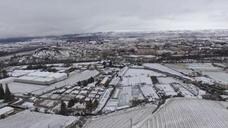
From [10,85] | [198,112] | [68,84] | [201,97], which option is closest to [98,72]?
[68,84]

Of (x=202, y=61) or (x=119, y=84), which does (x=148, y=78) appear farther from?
(x=202, y=61)

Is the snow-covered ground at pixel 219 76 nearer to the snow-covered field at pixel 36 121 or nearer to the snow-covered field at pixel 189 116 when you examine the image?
the snow-covered field at pixel 189 116

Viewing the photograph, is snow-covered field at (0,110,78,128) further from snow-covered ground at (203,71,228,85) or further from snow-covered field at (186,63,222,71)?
snow-covered field at (186,63,222,71)

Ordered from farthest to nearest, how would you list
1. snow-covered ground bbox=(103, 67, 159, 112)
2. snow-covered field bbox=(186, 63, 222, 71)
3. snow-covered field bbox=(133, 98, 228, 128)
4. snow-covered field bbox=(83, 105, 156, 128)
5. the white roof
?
1. snow-covered field bbox=(186, 63, 222, 71)
2. snow-covered ground bbox=(103, 67, 159, 112)
3. the white roof
4. snow-covered field bbox=(83, 105, 156, 128)
5. snow-covered field bbox=(133, 98, 228, 128)

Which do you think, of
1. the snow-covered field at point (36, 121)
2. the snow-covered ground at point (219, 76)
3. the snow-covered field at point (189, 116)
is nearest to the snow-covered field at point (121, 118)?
the snow-covered field at point (189, 116)

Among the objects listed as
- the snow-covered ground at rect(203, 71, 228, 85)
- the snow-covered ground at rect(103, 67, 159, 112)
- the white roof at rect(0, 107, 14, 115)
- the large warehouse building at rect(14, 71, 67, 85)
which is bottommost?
the snow-covered ground at rect(203, 71, 228, 85)

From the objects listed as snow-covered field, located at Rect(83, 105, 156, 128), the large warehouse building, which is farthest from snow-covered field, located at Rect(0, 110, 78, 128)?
the large warehouse building

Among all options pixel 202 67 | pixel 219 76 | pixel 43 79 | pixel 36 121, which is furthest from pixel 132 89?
pixel 202 67

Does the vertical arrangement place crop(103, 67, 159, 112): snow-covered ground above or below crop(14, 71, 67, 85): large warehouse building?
below
